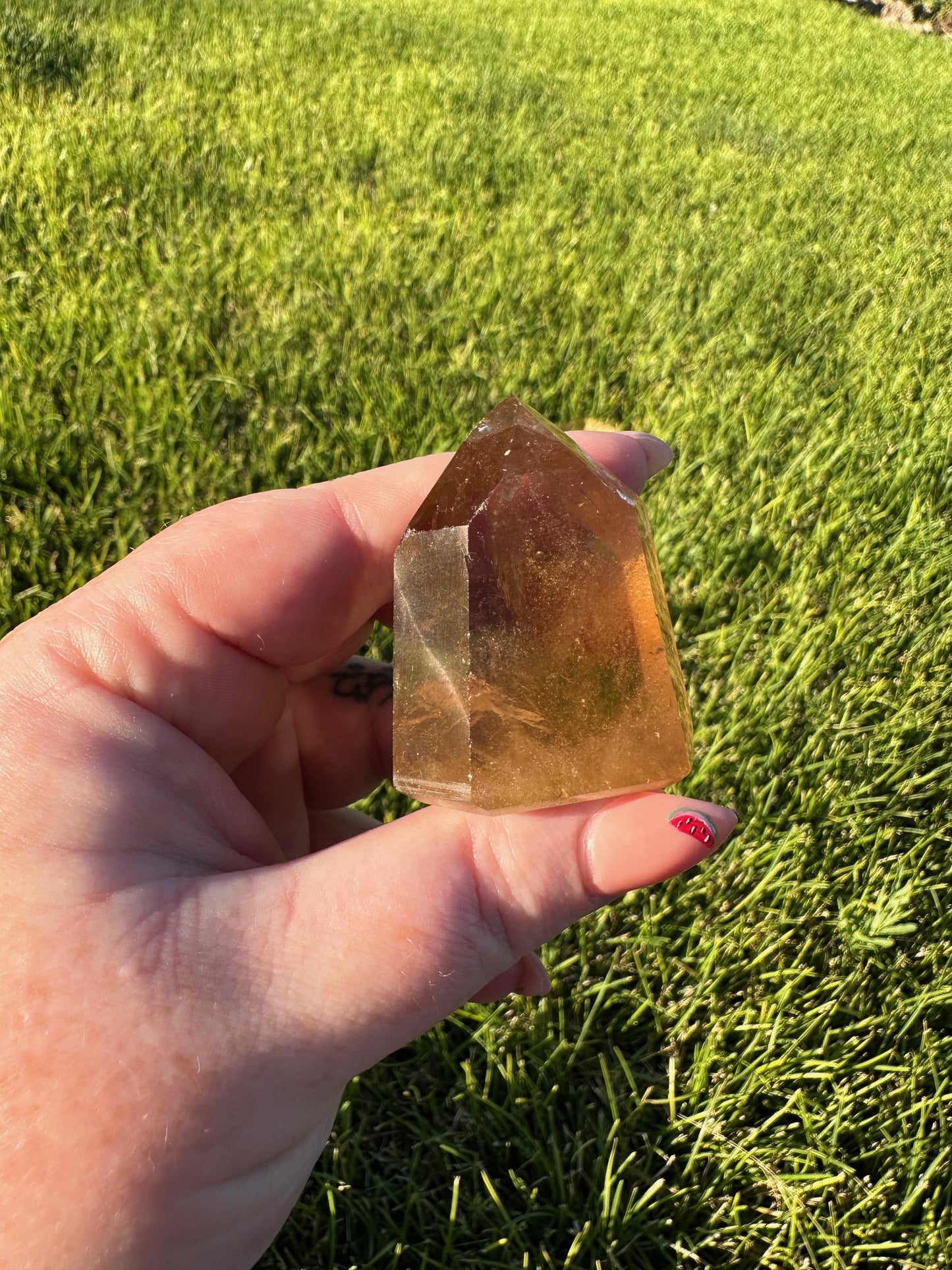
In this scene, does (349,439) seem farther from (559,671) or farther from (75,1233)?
(75,1233)

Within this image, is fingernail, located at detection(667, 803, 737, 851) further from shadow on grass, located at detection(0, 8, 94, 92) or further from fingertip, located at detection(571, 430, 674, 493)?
shadow on grass, located at detection(0, 8, 94, 92)

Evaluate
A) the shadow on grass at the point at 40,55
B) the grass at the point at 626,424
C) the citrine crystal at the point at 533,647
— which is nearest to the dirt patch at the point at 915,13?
the grass at the point at 626,424

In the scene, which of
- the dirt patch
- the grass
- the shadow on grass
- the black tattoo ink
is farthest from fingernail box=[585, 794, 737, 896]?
the dirt patch

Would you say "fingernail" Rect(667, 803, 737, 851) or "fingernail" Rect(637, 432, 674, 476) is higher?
"fingernail" Rect(637, 432, 674, 476)

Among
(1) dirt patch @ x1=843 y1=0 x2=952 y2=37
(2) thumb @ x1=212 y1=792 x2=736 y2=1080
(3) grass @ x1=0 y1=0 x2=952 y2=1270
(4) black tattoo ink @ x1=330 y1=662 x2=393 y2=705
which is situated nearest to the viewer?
(2) thumb @ x1=212 y1=792 x2=736 y2=1080

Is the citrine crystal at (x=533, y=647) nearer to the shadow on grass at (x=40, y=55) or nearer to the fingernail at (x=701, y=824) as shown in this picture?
the fingernail at (x=701, y=824)

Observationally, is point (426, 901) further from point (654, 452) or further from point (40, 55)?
point (40, 55)

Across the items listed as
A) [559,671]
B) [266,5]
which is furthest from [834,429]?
[266,5]
